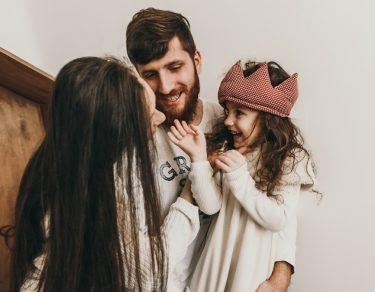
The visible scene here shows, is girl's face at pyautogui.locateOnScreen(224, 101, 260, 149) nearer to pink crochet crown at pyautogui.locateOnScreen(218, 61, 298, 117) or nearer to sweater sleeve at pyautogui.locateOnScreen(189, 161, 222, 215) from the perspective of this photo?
pink crochet crown at pyautogui.locateOnScreen(218, 61, 298, 117)

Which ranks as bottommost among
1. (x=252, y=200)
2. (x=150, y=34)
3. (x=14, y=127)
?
(x=252, y=200)

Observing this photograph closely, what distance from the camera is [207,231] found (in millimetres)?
1071

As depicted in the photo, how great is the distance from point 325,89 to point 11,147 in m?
0.92

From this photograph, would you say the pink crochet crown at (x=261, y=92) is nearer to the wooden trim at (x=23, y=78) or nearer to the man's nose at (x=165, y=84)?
the man's nose at (x=165, y=84)

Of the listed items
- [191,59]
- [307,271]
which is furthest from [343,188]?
[191,59]

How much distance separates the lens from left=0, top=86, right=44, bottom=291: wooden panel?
→ 0.98 meters

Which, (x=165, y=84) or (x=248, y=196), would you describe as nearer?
(x=248, y=196)

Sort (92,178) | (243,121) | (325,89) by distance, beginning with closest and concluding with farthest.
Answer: (92,178) < (243,121) < (325,89)

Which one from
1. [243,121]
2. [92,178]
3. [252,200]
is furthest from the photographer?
[243,121]

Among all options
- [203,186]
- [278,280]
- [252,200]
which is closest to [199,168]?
[203,186]

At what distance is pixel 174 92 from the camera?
3.50 feet

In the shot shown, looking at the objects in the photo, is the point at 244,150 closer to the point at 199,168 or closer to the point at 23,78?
the point at 199,168

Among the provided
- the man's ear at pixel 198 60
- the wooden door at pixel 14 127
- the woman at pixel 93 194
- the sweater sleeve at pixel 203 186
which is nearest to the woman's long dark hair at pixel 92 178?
the woman at pixel 93 194

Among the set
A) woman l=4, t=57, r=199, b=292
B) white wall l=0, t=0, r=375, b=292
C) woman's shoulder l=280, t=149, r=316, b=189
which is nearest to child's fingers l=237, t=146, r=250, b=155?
woman's shoulder l=280, t=149, r=316, b=189
